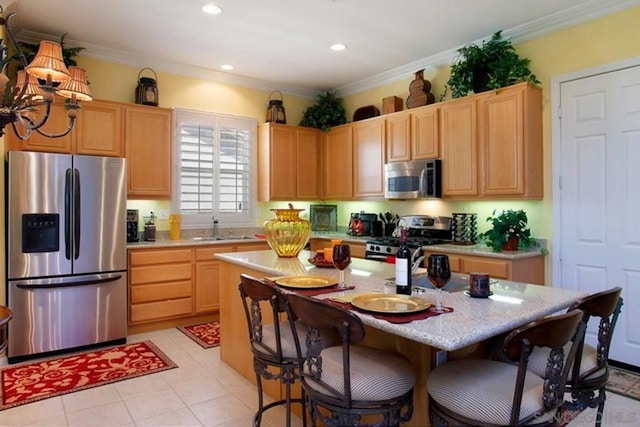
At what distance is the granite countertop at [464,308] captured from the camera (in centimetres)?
137

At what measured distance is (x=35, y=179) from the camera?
3.47 meters

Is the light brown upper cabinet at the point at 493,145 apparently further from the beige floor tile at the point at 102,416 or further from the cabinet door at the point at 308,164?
the beige floor tile at the point at 102,416

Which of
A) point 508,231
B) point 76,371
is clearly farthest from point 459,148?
point 76,371

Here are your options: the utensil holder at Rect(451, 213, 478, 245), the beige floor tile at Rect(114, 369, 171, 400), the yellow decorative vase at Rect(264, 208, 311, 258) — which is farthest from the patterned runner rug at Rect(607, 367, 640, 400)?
the beige floor tile at Rect(114, 369, 171, 400)

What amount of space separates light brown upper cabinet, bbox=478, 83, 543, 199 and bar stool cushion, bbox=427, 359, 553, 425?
2527mm

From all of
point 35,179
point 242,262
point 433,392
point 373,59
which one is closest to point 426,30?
point 373,59

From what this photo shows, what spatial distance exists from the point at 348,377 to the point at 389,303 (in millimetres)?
383

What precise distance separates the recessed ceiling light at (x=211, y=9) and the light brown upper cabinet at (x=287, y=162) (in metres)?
1.97

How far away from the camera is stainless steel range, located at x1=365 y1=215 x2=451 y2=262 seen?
438cm

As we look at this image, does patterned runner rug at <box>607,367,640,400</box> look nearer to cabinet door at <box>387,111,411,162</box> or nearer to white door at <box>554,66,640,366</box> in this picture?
white door at <box>554,66,640,366</box>

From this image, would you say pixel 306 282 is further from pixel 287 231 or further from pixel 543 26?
pixel 543 26

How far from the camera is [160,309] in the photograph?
4.31 metres

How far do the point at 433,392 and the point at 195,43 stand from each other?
403 cm

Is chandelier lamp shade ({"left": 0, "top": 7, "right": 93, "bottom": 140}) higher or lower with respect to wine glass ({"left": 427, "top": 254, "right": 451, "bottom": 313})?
higher
